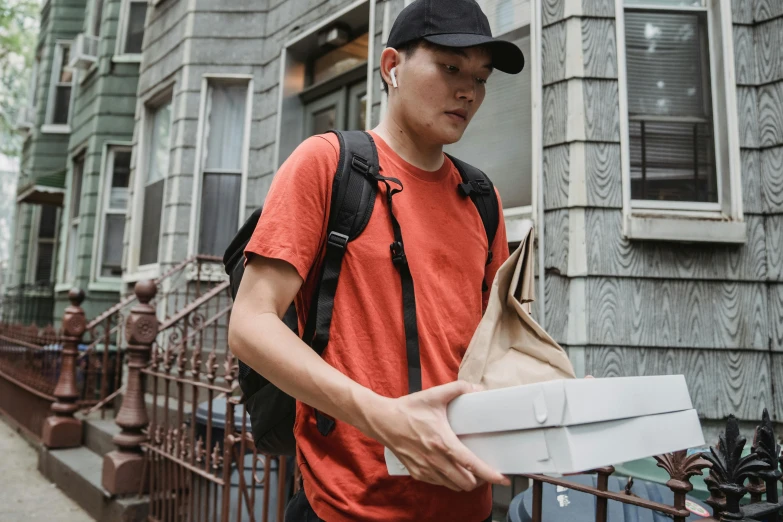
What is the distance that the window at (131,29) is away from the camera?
10945 millimetres

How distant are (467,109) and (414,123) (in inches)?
5.4

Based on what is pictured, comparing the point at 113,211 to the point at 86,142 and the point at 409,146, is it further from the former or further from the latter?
the point at 409,146

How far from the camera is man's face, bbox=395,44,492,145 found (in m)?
1.37

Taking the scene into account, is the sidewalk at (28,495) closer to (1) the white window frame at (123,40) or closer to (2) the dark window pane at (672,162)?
(2) the dark window pane at (672,162)

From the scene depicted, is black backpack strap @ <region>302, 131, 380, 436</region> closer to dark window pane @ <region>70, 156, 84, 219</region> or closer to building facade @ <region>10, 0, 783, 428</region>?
building facade @ <region>10, 0, 783, 428</region>

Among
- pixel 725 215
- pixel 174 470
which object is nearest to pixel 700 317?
pixel 725 215

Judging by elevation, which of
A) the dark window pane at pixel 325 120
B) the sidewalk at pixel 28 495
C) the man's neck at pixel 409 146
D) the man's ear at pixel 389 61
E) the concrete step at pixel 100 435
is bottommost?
the sidewalk at pixel 28 495

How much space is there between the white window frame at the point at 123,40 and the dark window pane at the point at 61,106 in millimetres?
4197

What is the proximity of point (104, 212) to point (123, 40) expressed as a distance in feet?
11.0

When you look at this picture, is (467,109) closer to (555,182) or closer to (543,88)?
(555,182)

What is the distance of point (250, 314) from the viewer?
1.18 metres

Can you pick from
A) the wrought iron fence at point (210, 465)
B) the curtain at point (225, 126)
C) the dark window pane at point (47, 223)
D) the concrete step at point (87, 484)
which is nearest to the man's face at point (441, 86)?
the wrought iron fence at point (210, 465)

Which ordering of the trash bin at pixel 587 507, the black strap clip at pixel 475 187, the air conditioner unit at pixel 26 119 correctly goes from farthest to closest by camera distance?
the air conditioner unit at pixel 26 119
the trash bin at pixel 587 507
the black strap clip at pixel 475 187

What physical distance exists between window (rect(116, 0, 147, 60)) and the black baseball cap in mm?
11334
